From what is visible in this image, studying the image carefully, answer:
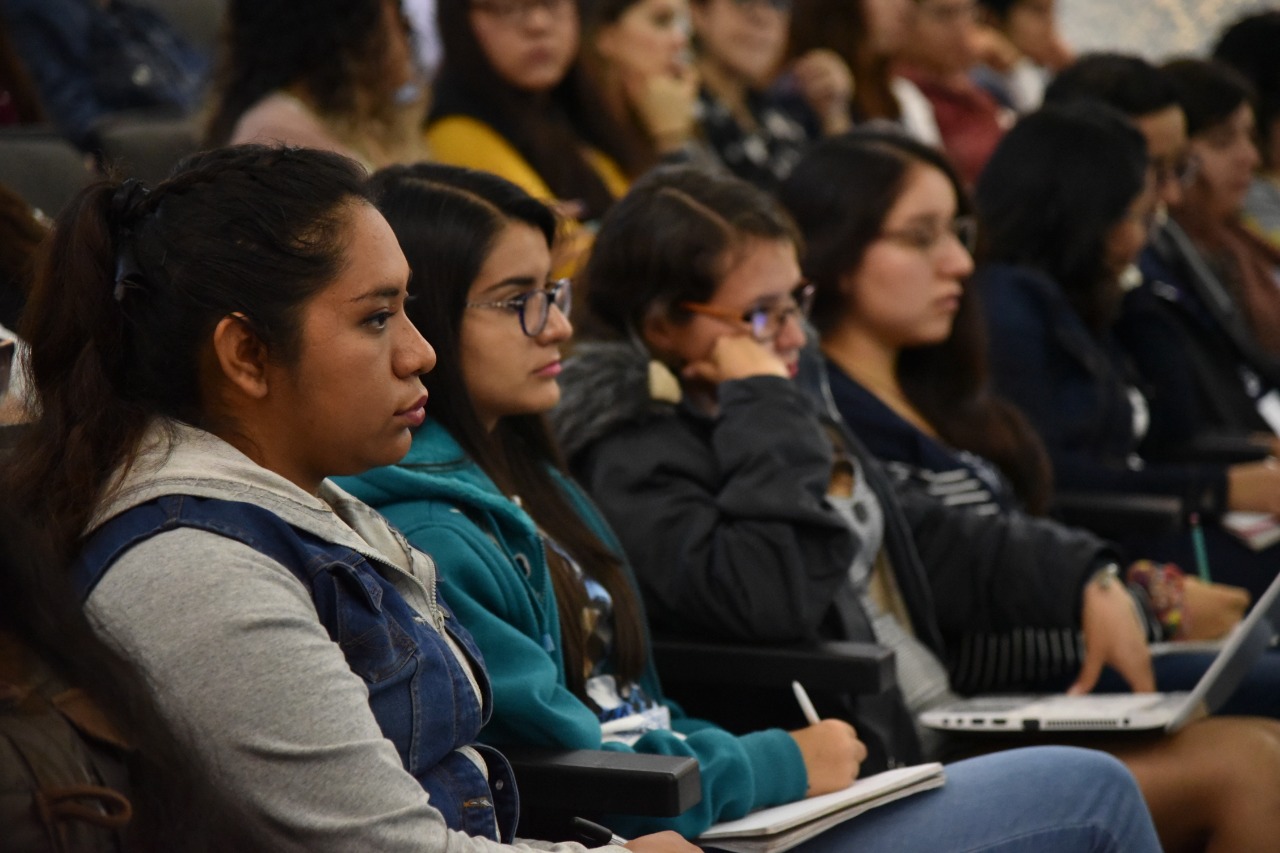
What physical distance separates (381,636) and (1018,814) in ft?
2.67

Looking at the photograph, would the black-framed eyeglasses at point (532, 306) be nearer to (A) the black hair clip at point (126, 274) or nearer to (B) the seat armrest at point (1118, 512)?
(A) the black hair clip at point (126, 274)

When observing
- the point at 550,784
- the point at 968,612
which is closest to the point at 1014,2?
the point at 968,612

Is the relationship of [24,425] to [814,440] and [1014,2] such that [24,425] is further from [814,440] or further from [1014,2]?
[1014,2]

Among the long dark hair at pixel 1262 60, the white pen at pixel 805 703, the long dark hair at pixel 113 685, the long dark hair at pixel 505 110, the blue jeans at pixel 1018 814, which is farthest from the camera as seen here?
the long dark hair at pixel 1262 60

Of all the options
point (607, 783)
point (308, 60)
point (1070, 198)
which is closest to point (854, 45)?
point (1070, 198)

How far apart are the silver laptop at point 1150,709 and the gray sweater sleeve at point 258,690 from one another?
1.10m

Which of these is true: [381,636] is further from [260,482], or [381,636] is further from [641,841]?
[641,841]

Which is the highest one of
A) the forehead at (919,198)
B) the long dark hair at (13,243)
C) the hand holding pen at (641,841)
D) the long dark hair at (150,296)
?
the long dark hair at (150,296)

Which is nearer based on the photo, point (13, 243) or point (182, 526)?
point (182, 526)

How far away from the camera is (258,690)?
1101 millimetres

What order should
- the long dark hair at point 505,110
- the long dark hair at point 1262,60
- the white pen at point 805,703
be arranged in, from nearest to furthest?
the white pen at point 805,703, the long dark hair at point 505,110, the long dark hair at point 1262,60

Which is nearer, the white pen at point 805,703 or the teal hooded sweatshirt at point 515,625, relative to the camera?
the teal hooded sweatshirt at point 515,625

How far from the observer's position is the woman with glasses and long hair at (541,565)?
1547 millimetres

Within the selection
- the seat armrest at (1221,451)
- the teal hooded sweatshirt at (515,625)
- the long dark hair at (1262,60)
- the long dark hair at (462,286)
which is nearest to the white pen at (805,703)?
the teal hooded sweatshirt at (515,625)
